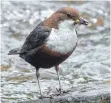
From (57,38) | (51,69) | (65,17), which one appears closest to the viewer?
(57,38)

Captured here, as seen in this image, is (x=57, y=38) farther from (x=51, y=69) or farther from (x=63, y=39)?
(x=51, y=69)

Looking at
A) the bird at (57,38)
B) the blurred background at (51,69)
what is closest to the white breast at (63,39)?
the bird at (57,38)

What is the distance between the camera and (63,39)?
560cm

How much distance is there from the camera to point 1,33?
9.82m

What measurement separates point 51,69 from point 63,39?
2.57 m

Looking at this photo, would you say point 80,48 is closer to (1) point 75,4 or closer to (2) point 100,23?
(2) point 100,23

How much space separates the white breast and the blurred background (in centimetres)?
63

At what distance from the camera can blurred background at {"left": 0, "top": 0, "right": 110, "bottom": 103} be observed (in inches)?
A: 283

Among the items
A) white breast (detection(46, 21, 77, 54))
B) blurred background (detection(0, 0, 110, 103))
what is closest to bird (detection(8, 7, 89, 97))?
white breast (detection(46, 21, 77, 54))

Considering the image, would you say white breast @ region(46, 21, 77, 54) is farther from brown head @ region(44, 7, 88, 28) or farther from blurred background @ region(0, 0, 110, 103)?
blurred background @ region(0, 0, 110, 103)

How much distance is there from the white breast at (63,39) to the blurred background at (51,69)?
0.63 m

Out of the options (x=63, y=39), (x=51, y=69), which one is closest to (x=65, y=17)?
(x=63, y=39)

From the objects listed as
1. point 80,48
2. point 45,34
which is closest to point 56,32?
point 45,34

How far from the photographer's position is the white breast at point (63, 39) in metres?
5.60
